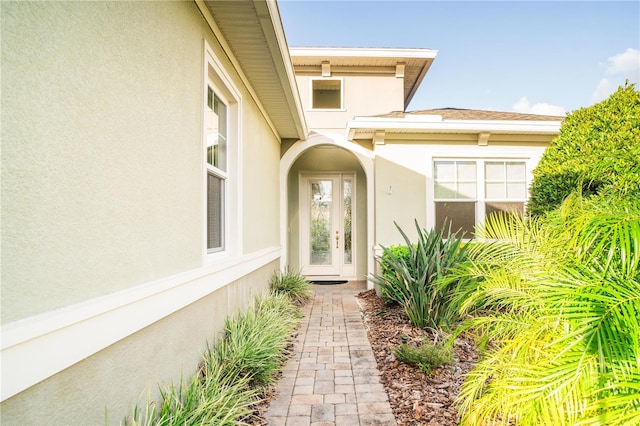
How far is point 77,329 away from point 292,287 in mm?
5362

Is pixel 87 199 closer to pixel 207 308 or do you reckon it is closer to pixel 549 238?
pixel 207 308

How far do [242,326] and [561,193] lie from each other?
14.6 ft

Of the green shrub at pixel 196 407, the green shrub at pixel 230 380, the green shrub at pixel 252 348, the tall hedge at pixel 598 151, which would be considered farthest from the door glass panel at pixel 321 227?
the green shrub at pixel 196 407

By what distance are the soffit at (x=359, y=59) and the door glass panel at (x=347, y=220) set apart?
287 cm

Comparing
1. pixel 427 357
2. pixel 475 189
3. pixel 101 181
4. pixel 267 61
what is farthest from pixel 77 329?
pixel 475 189

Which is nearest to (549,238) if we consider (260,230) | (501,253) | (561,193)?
(501,253)

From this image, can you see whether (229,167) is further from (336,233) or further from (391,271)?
(336,233)

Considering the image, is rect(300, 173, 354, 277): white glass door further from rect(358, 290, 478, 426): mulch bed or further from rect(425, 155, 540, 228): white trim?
rect(358, 290, 478, 426): mulch bed

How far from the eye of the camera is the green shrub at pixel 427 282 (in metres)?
4.53

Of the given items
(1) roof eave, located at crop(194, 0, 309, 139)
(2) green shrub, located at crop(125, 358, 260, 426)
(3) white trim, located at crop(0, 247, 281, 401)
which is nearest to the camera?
(3) white trim, located at crop(0, 247, 281, 401)

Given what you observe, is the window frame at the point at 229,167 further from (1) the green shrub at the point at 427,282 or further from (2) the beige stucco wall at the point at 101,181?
(1) the green shrub at the point at 427,282

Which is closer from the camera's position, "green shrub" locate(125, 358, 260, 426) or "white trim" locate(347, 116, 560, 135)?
"green shrub" locate(125, 358, 260, 426)

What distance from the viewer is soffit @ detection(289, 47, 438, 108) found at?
848 cm

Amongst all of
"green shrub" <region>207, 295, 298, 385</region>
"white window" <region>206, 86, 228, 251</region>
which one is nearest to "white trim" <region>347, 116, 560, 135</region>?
"white window" <region>206, 86, 228, 251</region>
